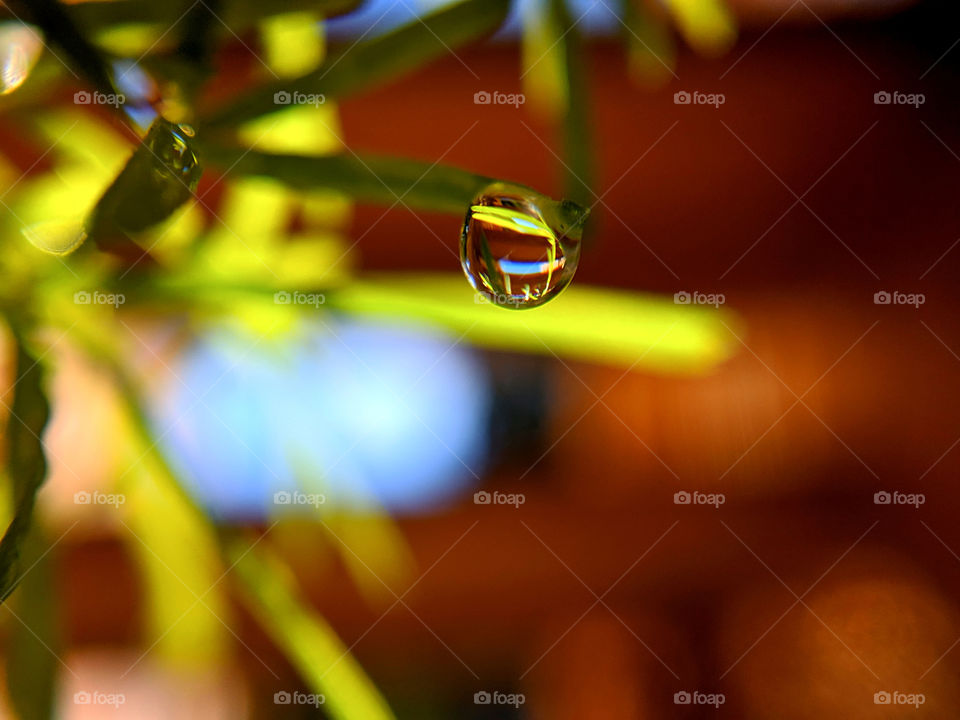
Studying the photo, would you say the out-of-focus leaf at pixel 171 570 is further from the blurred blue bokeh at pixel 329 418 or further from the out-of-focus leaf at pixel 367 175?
the out-of-focus leaf at pixel 367 175

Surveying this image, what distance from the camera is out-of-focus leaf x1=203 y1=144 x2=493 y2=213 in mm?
177

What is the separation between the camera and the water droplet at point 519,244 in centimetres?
16

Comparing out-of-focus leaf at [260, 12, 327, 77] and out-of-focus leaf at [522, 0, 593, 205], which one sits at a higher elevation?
out-of-focus leaf at [260, 12, 327, 77]

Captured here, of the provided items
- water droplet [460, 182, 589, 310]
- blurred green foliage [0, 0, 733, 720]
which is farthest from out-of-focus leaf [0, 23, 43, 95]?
water droplet [460, 182, 589, 310]

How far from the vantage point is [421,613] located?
40.1 inches

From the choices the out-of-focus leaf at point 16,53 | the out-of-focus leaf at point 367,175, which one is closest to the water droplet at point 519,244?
the out-of-focus leaf at point 367,175

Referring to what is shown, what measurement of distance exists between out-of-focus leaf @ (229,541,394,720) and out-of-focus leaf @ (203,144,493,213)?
0.14m

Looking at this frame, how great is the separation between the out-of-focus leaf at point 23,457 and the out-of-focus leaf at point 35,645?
0.05m

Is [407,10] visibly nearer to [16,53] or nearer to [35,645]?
[16,53]

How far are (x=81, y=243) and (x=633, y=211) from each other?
100cm

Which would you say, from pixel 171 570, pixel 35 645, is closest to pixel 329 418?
pixel 171 570

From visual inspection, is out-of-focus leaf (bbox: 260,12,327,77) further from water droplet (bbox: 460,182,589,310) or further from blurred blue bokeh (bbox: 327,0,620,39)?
water droplet (bbox: 460,182,589,310)

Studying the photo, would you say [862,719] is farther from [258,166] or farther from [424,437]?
[258,166]

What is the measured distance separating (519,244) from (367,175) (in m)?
0.04
